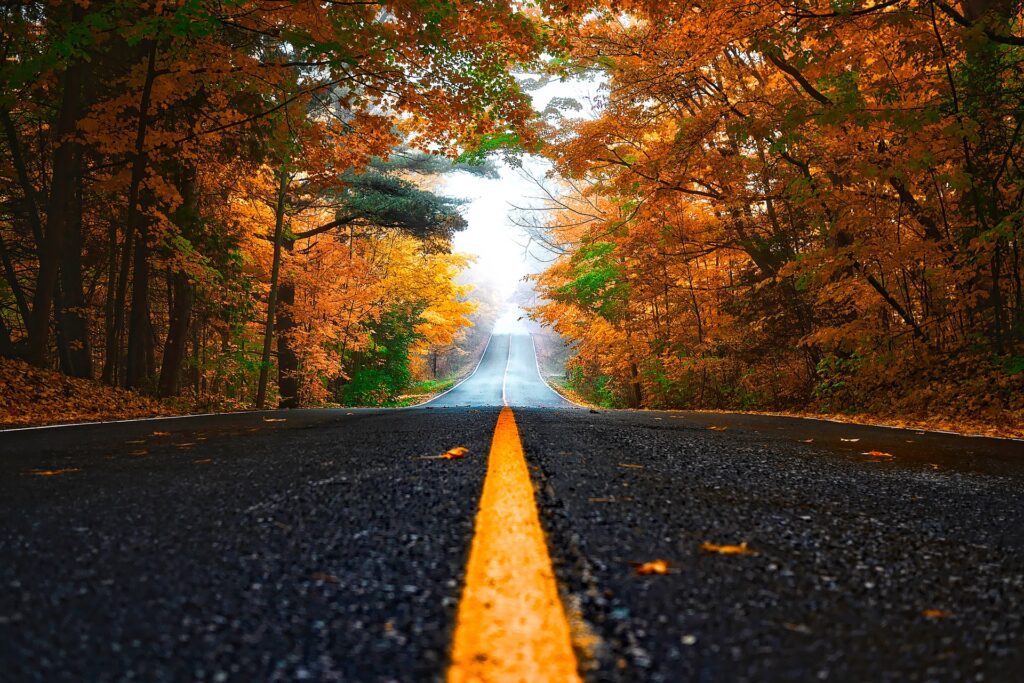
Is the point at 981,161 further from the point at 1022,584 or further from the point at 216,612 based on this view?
the point at 216,612

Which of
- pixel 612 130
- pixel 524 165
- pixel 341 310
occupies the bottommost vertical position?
pixel 341 310

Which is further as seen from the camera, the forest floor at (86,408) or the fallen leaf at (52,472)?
the forest floor at (86,408)

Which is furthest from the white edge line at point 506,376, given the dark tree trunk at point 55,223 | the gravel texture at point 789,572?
the gravel texture at point 789,572

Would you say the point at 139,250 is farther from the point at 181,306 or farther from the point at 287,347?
the point at 287,347

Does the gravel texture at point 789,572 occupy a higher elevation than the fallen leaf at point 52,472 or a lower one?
higher

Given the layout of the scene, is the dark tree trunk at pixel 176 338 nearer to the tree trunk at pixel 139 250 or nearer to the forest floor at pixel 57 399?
the tree trunk at pixel 139 250

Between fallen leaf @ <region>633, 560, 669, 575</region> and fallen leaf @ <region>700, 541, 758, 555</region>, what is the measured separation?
19 cm

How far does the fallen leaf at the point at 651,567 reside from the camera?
128cm

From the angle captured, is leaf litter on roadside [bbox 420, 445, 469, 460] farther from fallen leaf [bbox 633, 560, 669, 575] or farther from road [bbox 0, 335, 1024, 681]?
fallen leaf [bbox 633, 560, 669, 575]

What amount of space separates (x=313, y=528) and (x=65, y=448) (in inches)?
139

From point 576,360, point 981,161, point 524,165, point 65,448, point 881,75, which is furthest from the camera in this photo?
point 576,360

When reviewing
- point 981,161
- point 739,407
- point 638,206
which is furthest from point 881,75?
point 739,407

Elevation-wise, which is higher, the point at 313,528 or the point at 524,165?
the point at 524,165

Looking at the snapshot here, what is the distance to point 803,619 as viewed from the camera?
1.09 meters
